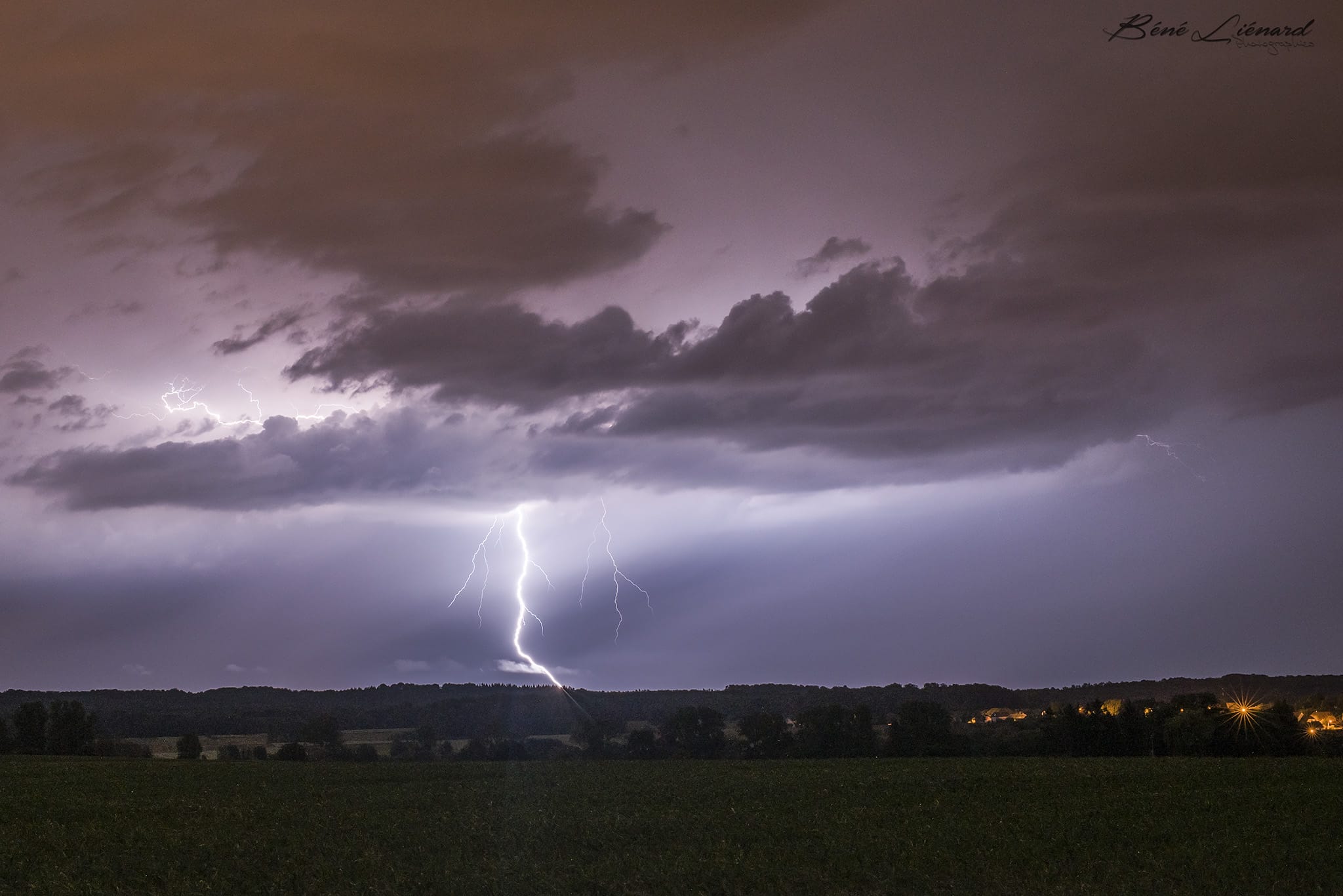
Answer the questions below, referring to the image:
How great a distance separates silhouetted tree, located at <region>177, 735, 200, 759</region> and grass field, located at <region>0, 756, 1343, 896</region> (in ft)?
151

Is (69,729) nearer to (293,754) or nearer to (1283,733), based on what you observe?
(293,754)

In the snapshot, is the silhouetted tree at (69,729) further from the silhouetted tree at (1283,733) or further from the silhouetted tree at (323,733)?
the silhouetted tree at (1283,733)

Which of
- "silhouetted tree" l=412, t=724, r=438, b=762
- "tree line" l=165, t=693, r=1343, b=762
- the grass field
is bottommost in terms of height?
"silhouetted tree" l=412, t=724, r=438, b=762

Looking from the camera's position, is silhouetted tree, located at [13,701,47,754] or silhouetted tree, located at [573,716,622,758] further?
silhouetted tree, located at [13,701,47,754]

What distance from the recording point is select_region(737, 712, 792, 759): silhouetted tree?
96.2 metres

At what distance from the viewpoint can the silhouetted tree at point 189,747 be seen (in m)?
99.8

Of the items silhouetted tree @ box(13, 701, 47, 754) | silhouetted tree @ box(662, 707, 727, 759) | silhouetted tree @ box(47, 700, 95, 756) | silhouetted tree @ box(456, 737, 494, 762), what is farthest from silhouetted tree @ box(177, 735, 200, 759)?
silhouetted tree @ box(662, 707, 727, 759)

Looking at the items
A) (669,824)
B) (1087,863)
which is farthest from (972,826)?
(669,824)

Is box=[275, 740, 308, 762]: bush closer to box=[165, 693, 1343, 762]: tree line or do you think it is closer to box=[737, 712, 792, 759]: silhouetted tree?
box=[165, 693, 1343, 762]: tree line

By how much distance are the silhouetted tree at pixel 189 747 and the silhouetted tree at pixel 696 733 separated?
4470 cm

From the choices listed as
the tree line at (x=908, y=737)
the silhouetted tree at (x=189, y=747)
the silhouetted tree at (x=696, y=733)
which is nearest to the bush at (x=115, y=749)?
the silhouetted tree at (x=189, y=747)

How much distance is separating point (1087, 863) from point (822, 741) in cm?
6762

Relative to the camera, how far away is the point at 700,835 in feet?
114

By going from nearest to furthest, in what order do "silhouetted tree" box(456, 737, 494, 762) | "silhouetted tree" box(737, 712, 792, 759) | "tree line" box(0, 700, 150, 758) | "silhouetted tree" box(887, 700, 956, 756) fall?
1. "silhouetted tree" box(887, 700, 956, 756)
2. "silhouetted tree" box(456, 737, 494, 762)
3. "silhouetted tree" box(737, 712, 792, 759)
4. "tree line" box(0, 700, 150, 758)
